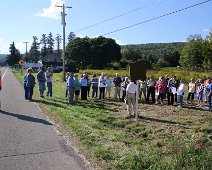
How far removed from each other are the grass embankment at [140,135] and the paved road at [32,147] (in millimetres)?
563

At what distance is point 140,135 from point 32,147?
410 cm

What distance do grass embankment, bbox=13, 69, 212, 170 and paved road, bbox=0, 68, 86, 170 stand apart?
56 centimetres

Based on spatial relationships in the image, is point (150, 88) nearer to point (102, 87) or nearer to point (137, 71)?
point (102, 87)

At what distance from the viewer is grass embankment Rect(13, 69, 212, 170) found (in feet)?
30.6

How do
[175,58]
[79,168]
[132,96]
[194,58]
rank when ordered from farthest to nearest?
[175,58] → [194,58] → [132,96] → [79,168]

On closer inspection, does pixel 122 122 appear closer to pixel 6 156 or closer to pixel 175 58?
pixel 6 156

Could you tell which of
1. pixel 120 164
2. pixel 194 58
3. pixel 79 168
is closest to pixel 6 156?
pixel 79 168

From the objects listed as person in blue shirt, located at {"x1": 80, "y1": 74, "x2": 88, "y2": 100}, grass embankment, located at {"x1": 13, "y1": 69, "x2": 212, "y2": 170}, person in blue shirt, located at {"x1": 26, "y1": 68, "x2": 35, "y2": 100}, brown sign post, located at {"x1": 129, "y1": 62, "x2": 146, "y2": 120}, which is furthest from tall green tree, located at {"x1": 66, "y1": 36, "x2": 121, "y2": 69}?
brown sign post, located at {"x1": 129, "y1": 62, "x2": 146, "y2": 120}

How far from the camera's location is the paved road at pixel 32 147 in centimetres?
890

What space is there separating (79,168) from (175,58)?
11386cm

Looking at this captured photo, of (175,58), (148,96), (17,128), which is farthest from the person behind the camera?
(175,58)

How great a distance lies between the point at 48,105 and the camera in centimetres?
2019

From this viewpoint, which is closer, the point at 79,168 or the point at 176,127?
the point at 79,168

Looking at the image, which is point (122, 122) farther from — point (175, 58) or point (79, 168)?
point (175, 58)
